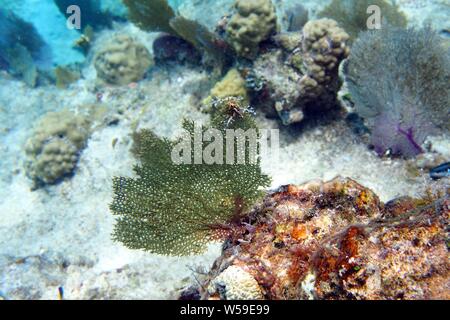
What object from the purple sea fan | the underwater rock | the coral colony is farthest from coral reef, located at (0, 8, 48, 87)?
the purple sea fan

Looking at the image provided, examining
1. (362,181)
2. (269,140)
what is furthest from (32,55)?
(362,181)

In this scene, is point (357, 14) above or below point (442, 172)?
above

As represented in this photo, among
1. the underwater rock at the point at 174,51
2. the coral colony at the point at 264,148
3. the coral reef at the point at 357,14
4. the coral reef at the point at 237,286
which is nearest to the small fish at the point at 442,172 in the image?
the coral colony at the point at 264,148

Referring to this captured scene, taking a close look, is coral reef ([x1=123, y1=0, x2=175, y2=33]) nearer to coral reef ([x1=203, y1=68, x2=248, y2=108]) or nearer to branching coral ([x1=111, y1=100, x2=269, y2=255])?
coral reef ([x1=203, y1=68, x2=248, y2=108])

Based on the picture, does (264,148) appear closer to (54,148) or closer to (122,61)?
(54,148)

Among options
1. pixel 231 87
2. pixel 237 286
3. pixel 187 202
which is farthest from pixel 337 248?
pixel 231 87

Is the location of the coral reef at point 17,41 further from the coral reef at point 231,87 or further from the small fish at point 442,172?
the small fish at point 442,172

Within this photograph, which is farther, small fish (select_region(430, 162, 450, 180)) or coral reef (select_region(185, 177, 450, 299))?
Result: small fish (select_region(430, 162, 450, 180))
